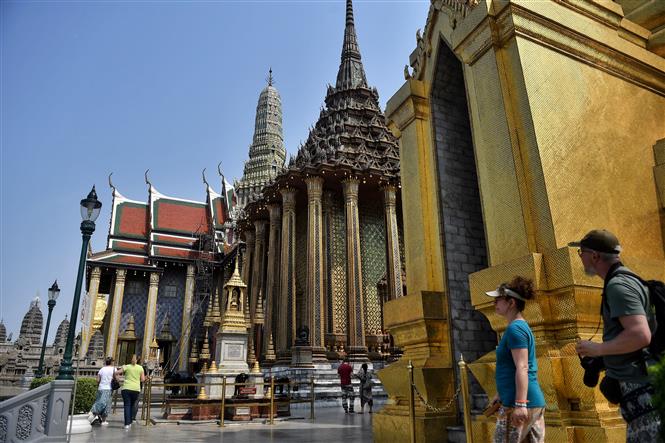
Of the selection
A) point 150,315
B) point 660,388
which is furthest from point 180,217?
point 660,388

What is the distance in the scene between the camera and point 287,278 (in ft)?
62.8

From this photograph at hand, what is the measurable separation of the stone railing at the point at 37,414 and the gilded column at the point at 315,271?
1054cm

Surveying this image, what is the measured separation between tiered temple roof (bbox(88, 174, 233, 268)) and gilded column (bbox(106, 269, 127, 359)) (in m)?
0.89

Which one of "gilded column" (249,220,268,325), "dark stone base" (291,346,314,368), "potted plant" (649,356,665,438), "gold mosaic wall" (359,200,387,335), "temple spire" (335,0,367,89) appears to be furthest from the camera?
"temple spire" (335,0,367,89)

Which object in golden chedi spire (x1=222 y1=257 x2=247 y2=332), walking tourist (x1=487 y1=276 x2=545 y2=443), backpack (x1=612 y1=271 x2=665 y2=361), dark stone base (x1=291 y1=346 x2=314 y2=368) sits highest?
golden chedi spire (x1=222 y1=257 x2=247 y2=332)

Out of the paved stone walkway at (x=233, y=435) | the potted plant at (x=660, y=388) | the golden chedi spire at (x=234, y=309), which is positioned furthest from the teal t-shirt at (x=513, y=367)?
the golden chedi spire at (x=234, y=309)

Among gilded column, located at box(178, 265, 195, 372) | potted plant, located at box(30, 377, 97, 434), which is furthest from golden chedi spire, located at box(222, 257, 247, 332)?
gilded column, located at box(178, 265, 195, 372)

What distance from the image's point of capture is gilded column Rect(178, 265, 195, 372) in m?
30.2

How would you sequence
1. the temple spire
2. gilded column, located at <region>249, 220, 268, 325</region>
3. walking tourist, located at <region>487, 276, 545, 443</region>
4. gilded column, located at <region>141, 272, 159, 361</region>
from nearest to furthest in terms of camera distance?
walking tourist, located at <region>487, 276, 545, 443</region> → gilded column, located at <region>249, 220, 268, 325</region> → the temple spire → gilded column, located at <region>141, 272, 159, 361</region>

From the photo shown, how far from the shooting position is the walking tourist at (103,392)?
992 cm

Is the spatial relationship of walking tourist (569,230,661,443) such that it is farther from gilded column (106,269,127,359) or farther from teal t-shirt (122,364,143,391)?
gilded column (106,269,127,359)

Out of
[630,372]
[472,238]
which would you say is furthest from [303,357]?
[630,372]

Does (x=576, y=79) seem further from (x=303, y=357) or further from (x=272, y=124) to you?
(x=272, y=124)

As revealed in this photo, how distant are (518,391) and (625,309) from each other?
81 centimetres
